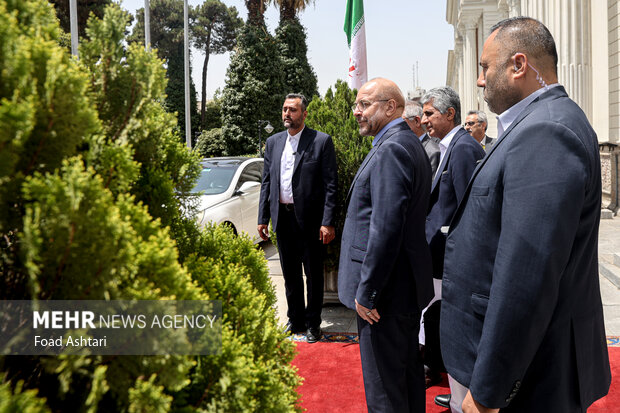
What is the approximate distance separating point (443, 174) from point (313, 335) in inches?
86.3

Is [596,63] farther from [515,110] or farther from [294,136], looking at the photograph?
[515,110]

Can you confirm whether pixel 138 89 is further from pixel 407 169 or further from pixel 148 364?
pixel 407 169

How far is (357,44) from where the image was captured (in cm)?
762

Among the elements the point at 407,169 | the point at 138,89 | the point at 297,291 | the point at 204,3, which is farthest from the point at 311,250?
the point at 204,3

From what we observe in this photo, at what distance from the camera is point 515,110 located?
1.82 metres

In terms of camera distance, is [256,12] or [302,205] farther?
[256,12]

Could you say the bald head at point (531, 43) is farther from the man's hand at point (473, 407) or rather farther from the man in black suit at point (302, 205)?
the man in black suit at point (302, 205)

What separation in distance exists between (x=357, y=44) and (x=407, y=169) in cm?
542

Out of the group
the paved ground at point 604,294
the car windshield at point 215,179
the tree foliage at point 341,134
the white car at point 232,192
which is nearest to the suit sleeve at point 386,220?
the paved ground at point 604,294

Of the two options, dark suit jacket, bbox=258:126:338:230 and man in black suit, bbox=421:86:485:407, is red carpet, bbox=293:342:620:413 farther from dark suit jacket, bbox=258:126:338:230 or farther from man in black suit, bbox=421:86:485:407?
dark suit jacket, bbox=258:126:338:230

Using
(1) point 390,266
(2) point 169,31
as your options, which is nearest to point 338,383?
(1) point 390,266

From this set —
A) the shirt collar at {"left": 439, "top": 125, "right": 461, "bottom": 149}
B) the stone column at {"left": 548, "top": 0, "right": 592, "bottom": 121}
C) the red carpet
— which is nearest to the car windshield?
the red carpet

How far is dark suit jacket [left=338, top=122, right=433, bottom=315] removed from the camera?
8.71 feet

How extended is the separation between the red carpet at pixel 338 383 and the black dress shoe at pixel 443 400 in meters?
0.03
